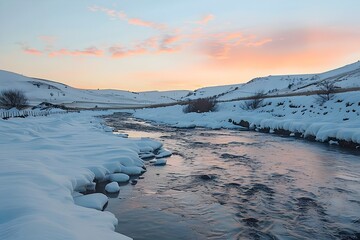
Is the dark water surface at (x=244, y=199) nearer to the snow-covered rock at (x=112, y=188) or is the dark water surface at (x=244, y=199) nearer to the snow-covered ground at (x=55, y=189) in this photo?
the snow-covered rock at (x=112, y=188)

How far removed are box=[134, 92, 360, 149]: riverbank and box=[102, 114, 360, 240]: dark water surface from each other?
497 centimetres

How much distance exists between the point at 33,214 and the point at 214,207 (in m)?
4.22

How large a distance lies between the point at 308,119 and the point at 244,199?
18.7 metres

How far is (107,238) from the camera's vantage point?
480 centimetres

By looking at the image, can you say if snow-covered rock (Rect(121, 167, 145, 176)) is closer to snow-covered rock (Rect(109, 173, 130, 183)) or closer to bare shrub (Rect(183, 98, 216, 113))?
snow-covered rock (Rect(109, 173, 130, 183))

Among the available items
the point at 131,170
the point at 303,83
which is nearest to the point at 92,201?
the point at 131,170

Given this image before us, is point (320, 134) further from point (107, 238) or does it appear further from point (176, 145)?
point (107, 238)

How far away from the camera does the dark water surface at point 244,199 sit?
6.11 meters

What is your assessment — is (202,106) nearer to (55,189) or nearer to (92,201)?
(92,201)

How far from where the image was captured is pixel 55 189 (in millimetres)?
6711

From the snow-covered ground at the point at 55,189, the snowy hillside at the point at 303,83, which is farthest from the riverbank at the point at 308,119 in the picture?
the snowy hillside at the point at 303,83

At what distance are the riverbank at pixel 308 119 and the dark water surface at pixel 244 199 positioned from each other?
497 cm

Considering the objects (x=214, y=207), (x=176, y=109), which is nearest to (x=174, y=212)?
(x=214, y=207)

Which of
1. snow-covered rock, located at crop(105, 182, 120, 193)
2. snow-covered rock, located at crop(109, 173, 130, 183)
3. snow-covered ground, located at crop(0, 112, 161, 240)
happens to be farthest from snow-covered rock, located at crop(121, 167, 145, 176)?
snow-covered rock, located at crop(105, 182, 120, 193)
